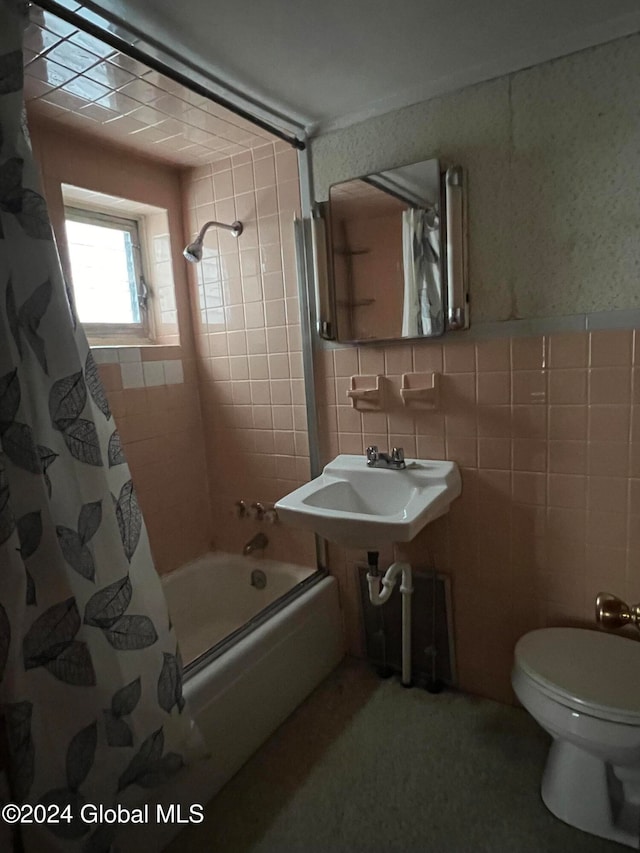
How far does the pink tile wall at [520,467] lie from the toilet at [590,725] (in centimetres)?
23

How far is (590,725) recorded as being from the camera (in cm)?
116

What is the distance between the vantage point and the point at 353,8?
117cm

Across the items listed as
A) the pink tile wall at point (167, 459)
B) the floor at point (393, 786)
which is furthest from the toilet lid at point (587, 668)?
the pink tile wall at point (167, 459)

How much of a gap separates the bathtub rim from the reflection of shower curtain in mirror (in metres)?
1.00

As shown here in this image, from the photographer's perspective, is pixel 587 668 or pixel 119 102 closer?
pixel 587 668

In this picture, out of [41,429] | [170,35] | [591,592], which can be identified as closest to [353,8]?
[170,35]

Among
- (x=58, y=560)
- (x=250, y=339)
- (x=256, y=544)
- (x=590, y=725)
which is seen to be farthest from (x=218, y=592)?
(x=590, y=725)

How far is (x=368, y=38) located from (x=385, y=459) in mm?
1203

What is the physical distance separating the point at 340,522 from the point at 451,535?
527 millimetres

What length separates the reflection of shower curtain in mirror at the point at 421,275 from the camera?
1.59 meters

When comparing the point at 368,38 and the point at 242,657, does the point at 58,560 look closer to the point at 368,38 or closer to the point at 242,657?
the point at 242,657

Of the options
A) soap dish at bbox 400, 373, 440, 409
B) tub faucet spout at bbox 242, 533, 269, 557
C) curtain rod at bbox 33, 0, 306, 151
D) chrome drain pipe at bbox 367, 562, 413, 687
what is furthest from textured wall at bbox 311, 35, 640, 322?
tub faucet spout at bbox 242, 533, 269, 557

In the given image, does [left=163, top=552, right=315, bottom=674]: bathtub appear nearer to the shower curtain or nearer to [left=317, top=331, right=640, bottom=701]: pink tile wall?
[left=317, top=331, right=640, bottom=701]: pink tile wall

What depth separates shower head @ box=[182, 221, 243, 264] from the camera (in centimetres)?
191
